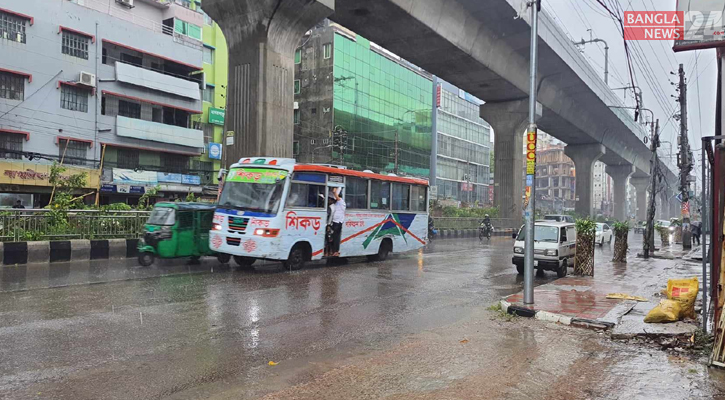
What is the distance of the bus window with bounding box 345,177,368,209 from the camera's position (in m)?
15.7

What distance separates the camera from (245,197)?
1330 cm

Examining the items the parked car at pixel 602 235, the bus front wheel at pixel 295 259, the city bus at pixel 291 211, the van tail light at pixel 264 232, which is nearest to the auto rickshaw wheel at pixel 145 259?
the city bus at pixel 291 211

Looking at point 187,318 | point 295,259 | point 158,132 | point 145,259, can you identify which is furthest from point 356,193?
point 158,132

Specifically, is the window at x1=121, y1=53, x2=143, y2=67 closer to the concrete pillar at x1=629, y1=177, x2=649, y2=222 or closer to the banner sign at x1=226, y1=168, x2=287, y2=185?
the banner sign at x1=226, y1=168, x2=287, y2=185

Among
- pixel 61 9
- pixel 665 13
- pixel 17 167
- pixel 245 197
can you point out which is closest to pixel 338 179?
pixel 245 197

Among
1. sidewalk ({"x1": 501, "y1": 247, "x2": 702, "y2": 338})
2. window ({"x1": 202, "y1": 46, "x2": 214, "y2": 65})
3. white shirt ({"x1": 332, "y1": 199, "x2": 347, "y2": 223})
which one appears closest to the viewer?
sidewalk ({"x1": 501, "y1": 247, "x2": 702, "y2": 338})

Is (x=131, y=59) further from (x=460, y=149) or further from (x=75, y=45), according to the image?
(x=460, y=149)

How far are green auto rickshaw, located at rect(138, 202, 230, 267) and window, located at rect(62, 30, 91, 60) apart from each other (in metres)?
27.8

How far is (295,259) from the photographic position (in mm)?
13922

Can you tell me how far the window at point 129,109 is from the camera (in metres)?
38.8

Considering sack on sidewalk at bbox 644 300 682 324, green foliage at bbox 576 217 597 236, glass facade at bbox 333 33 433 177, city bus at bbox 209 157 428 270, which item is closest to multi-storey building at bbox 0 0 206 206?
glass facade at bbox 333 33 433 177

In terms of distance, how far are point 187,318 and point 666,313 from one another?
7.39 meters

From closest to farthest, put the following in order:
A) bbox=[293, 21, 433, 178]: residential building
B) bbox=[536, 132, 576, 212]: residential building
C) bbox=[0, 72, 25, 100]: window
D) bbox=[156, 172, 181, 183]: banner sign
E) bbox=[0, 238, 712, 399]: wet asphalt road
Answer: bbox=[0, 238, 712, 399]: wet asphalt road, bbox=[0, 72, 25, 100]: window, bbox=[156, 172, 181, 183]: banner sign, bbox=[293, 21, 433, 178]: residential building, bbox=[536, 132, 576, 212]: residential building

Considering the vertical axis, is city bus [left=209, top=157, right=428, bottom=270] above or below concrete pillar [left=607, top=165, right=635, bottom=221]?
below
